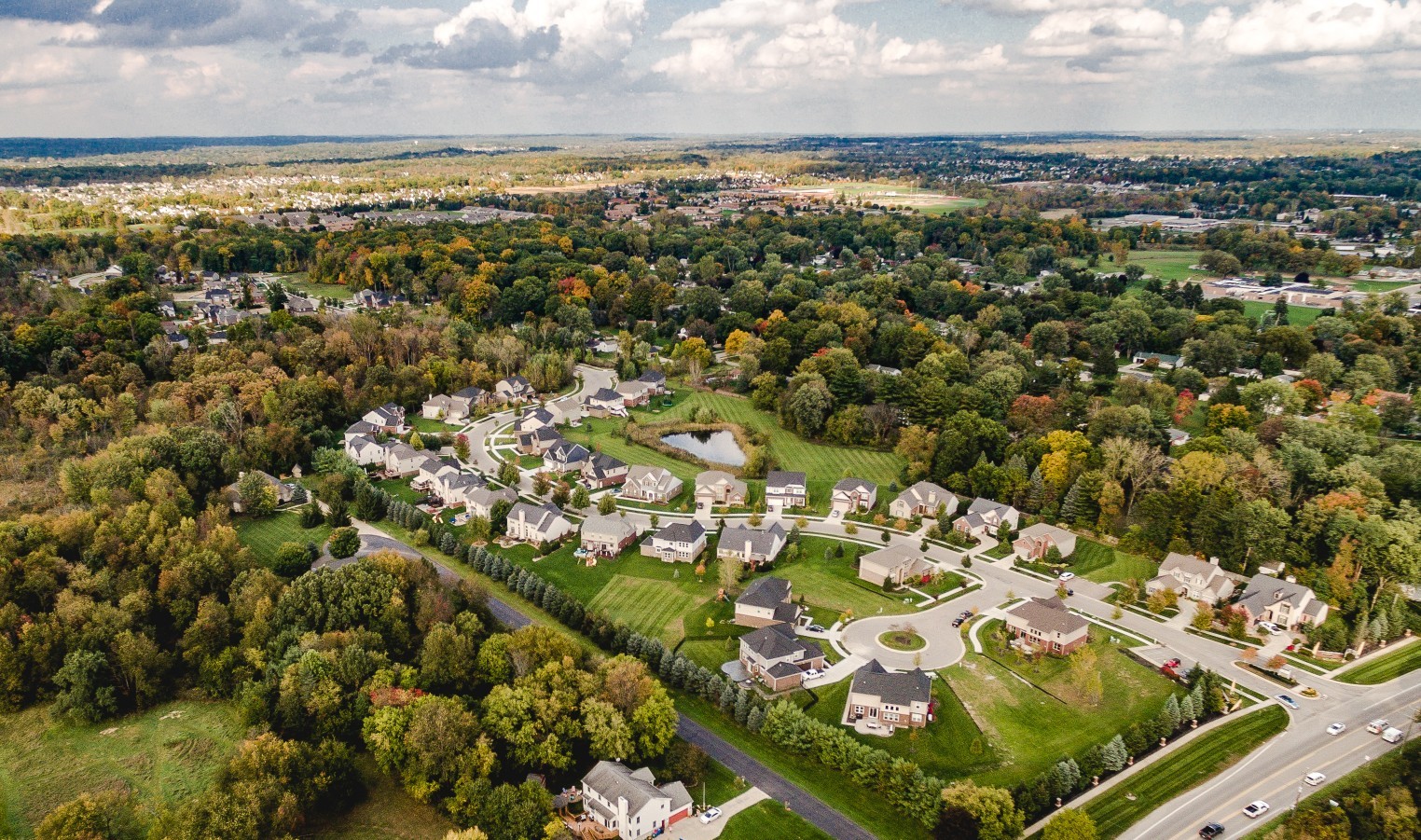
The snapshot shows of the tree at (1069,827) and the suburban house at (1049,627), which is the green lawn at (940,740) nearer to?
the tree at (1069,827)

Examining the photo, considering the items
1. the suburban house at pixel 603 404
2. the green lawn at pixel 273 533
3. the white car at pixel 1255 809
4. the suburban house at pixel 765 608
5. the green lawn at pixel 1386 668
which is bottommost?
the white car at pixel 1255 809

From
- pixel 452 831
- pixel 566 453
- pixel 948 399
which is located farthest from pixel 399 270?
pixel 452 831

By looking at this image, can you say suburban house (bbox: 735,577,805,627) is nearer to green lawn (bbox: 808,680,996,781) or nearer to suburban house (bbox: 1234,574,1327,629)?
green lawn (bbox: 808,680,996,781)

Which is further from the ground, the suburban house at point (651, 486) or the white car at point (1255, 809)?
the suburban house at point (651, 486)

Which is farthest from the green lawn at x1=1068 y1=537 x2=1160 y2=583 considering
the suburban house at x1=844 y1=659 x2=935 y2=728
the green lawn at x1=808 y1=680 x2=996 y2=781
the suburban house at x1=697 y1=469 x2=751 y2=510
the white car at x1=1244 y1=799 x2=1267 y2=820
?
the suburban house at x1=697 y1=469 x2=751 y2=510

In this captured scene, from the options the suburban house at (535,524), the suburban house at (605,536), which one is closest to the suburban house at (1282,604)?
the suburban house at (605,536)

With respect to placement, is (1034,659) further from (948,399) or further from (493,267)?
(493,267)

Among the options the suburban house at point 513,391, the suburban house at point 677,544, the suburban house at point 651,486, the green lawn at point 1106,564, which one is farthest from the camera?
the suburban house at point 513,391
